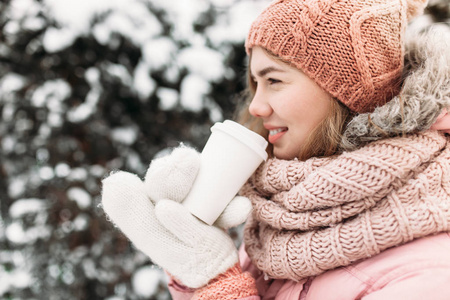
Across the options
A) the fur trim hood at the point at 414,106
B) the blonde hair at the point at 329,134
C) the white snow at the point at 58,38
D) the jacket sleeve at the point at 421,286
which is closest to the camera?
the jacket sleeve at the point at 421,286

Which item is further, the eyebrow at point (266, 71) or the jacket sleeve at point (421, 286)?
the eyebrow at point (266, 71)

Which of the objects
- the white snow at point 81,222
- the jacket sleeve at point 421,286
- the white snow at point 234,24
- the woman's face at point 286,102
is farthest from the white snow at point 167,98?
the jacket sleeve at point 421,286

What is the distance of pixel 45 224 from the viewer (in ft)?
7.07

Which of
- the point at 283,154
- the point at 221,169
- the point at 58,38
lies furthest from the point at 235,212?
the point at 58,38

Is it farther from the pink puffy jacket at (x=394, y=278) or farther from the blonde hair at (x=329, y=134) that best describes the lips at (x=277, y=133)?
the pink puffy jacket at (x=394, y=278)

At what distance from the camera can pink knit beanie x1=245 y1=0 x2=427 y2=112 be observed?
105cm

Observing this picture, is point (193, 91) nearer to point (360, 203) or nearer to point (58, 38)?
point (58, 38)

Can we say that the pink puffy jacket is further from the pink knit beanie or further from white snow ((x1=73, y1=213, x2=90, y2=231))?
white snow ((x1=73, y1=213, x2=90, y2=231))

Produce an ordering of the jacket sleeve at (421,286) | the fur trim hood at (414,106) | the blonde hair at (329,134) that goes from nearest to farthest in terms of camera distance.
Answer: the jacket sleeve at (421,286) < the fur trim hood at (414,106) < the blonde hair at (329,134)

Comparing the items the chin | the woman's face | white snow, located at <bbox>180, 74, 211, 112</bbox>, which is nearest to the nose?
the woman's face

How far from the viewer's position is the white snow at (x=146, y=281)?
7.10ft

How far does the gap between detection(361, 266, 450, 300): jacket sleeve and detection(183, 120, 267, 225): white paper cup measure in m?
0.43

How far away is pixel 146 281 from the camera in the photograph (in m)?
2.18

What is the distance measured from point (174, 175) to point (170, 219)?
0.11 meters
